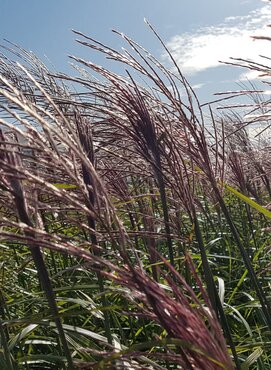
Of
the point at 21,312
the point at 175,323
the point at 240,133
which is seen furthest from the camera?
the point at 240,133

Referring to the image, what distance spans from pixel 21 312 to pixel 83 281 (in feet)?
1.78

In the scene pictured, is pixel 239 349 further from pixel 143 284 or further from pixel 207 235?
pixel 207 235

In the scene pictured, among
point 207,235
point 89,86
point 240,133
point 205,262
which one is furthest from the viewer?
point 207,235

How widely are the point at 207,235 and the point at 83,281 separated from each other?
1.85 meters

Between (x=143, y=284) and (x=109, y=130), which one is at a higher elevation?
(x=109, y=130)

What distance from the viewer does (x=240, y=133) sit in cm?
504

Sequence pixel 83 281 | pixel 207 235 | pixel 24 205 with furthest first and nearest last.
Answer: pixel 207 235 → pixel 83 281 → pixel 24 205

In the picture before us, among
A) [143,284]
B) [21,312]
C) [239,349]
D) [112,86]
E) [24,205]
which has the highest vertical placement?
[112,86]

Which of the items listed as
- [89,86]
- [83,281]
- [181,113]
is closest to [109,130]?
[89,86]

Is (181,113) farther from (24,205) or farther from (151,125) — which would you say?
(24,205)

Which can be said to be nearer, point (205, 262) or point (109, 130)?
point (205, 262)

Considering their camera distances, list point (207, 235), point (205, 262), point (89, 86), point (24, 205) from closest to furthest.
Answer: point (24, 205)
point (205, 262)
point (89, 86)
point (207, 235)

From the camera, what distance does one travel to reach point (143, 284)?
96cm

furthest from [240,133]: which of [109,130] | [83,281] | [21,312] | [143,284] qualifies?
[143,284]
